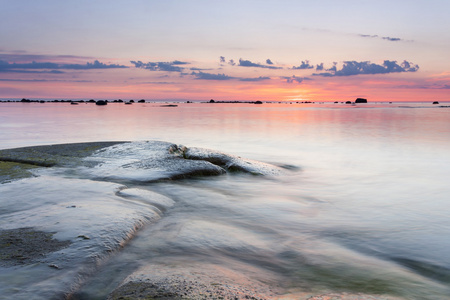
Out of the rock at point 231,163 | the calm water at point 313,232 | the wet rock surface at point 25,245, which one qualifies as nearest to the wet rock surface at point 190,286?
the calm water at point 313,232

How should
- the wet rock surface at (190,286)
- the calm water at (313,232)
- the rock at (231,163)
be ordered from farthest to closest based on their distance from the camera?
the rock at (231,163) < the calm water at (313,232) < the wet rock surface at (190,286)

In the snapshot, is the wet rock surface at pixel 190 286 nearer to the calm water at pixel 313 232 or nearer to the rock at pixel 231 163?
the calm water at pixel 313 232

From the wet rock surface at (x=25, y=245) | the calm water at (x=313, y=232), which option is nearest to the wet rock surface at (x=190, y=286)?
the calm water at (x=313, y=232)

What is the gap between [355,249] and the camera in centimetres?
411

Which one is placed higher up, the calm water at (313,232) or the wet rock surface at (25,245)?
the wet rock surface at (25,245)

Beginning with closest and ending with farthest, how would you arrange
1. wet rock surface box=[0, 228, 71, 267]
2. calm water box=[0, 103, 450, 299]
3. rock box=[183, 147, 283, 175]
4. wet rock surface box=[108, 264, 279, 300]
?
wet rock surface box=[108, 264, 279, 300], wet rock surface box=[0, 228, 71, 267], calm water box=[0, 103, 450, 299], rock box=[183, 147, 283, 175]

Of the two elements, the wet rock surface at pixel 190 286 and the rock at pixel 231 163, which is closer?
the wet rock surface at pixel 190 286

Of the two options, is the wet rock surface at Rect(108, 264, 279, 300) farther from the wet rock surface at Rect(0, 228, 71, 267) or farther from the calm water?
the wet rock surface at Rect(0, 228, 71, 267)

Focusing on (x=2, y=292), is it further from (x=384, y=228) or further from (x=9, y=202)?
(x=384, y=228)

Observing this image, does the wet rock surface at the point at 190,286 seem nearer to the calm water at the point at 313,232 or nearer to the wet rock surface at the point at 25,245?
the calm water at the point at 313,232

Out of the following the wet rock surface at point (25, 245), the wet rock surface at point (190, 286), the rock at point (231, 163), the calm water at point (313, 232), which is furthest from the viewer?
the rock at point (231, 163)

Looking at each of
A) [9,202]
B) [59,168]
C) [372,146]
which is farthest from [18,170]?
[372,146]

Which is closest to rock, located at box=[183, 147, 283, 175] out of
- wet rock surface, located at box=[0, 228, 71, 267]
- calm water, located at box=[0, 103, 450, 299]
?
calm water, located at box=[0, 103, 450, 299]

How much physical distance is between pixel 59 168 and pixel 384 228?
6.38m
